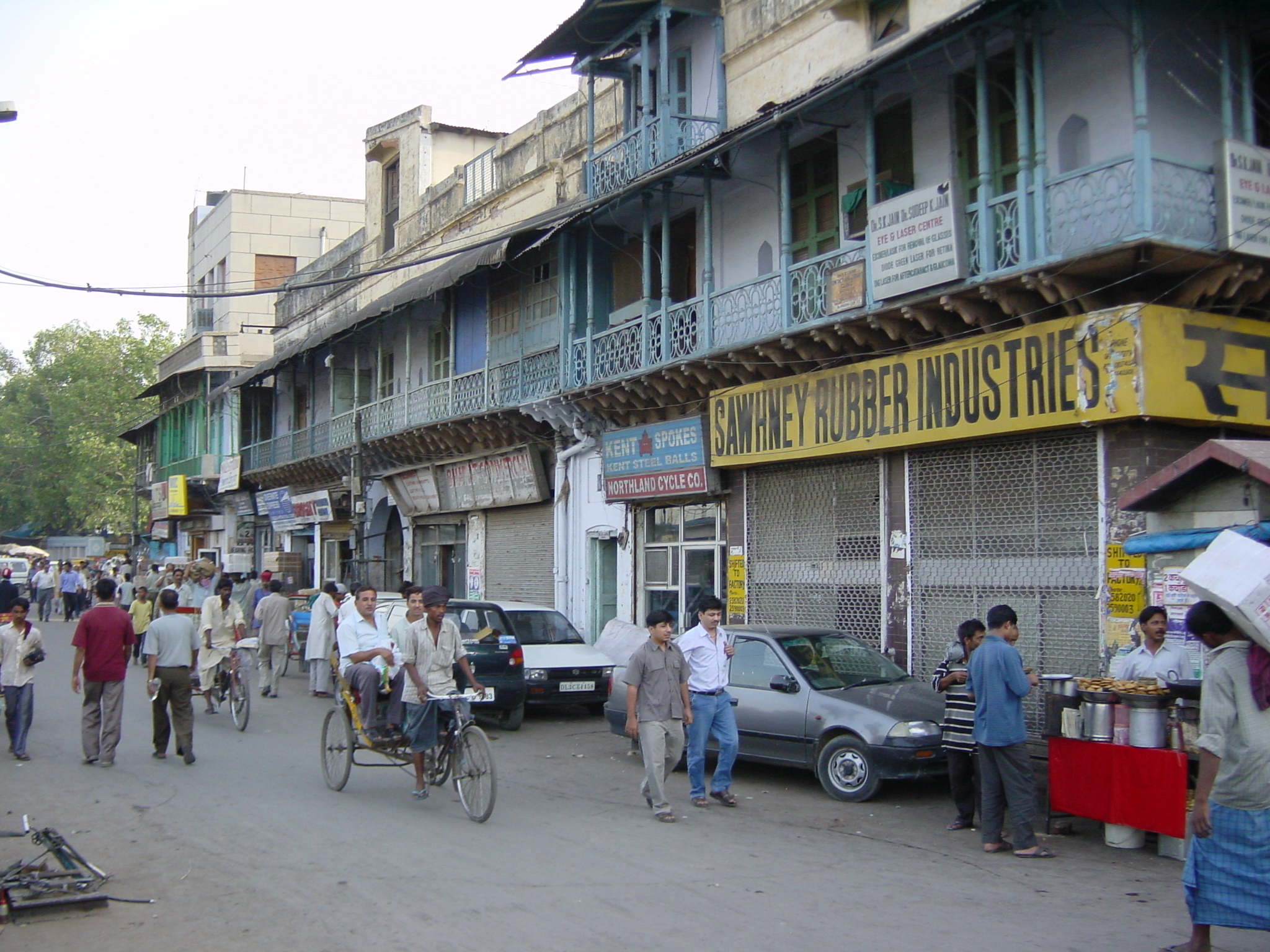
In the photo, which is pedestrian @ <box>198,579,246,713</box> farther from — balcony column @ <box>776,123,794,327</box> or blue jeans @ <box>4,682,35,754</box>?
balcony column @ <box>776,123,794,327</box>

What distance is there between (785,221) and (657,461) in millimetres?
4434

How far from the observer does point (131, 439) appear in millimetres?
52781

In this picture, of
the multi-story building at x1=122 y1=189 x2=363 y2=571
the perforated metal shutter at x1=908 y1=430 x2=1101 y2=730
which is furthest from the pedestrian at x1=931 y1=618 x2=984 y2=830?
the multi-story building at x1=122 y1=189 x2=363 y2=571

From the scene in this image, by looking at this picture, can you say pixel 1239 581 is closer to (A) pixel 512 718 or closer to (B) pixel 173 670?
(B) pixel 173 670

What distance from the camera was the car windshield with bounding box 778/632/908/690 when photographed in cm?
1048

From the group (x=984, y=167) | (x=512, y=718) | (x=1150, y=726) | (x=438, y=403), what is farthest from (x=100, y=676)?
(x=438, y=403)

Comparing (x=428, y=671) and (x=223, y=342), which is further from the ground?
(x=223, y=342)

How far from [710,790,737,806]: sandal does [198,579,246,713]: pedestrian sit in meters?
7.06

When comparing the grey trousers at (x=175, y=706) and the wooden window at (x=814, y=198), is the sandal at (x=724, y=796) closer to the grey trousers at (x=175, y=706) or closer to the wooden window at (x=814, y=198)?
the grey trousers at (x=175, y=706)

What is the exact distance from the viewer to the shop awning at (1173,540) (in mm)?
8508

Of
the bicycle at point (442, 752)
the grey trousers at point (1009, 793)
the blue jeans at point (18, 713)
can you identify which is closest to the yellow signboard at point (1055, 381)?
the grey trousers at point (1009, 793)

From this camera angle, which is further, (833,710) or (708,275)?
(708,275)

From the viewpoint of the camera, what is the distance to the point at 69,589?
113 ft

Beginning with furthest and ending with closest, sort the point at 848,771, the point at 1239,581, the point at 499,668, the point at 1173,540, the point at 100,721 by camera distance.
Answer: the point at 499,668 → the point at 100,721 → the point at 848,771 → the point at 1173,540 → the point at 1239,581
